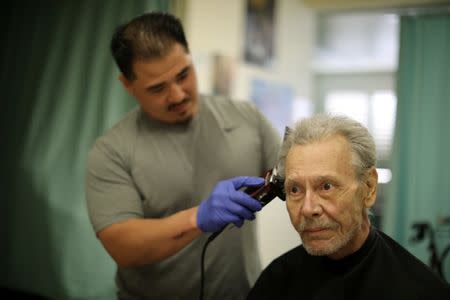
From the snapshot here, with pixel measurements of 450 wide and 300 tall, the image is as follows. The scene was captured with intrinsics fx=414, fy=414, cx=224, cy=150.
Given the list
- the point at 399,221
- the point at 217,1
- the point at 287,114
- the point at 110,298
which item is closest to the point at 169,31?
the point at 217,1

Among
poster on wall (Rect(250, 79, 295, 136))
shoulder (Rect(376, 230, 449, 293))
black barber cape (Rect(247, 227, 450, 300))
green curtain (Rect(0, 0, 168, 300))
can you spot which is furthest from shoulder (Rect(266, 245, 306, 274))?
poster on wall (Rect(250, 79, 295, 136))

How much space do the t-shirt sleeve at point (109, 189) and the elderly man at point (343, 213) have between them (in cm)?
52

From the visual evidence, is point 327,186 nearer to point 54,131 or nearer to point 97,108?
point 97,108

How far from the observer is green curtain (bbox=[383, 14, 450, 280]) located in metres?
3.08

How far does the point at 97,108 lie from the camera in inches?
102

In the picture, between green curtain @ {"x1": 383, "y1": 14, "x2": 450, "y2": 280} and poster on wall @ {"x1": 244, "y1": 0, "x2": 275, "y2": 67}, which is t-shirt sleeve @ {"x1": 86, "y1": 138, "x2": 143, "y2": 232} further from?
green curtain @ {"x1": 383, "y1": 14, "x2": 450, "y2": 280}

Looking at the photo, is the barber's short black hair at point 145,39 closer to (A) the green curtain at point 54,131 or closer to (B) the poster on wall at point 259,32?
(A) the green curtain at point 54,131

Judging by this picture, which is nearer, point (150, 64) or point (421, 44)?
point (150, 64)

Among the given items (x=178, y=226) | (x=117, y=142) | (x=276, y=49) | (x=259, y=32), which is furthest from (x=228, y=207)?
(x=276, y=49)

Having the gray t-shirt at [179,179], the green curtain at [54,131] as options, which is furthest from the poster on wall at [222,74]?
the gray t-shirt at [179,179]

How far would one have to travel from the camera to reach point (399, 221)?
10.5ft

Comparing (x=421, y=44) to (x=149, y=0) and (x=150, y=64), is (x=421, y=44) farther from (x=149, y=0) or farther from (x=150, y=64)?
(x=150, y=64)

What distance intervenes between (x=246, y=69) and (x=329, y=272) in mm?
2014

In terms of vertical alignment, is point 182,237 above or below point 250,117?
below
